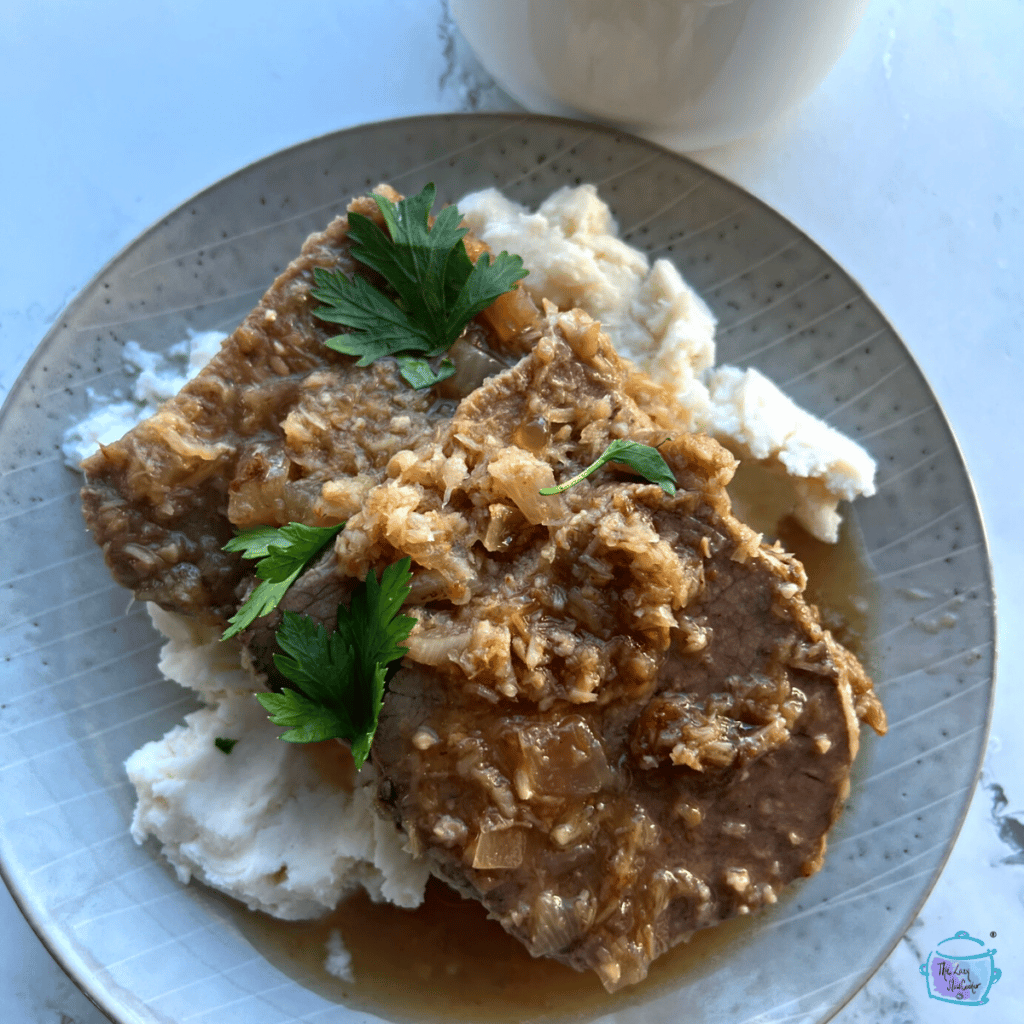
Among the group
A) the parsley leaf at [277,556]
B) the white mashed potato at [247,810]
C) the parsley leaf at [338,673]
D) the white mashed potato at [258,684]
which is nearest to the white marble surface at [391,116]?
the white mashed potato at [258,684]

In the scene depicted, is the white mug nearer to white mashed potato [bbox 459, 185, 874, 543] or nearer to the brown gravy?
white mashed potato [bbox 459, 185, 874, 543]

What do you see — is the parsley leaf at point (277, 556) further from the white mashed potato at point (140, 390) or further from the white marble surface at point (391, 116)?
the white marble surface at point (391, 116)

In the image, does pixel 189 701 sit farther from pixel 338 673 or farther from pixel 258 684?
pixel 338 673

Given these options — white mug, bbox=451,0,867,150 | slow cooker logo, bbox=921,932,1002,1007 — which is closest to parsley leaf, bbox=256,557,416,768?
white mug, bbox=451,0,867,150

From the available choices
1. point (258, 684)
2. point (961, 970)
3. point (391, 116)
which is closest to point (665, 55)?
point (391, 116)

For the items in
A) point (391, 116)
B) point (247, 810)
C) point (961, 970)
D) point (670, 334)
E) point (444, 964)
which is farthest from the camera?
point (391, 116)

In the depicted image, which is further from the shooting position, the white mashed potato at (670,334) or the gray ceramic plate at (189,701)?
the white mashed potato at (670,334)

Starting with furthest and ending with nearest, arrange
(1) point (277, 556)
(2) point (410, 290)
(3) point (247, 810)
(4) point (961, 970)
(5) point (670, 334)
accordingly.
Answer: (4) point (961, 970)
(5) point (670, 334)
(3) point (247, 810)
(2) point (410, 290)
(1) point (277, 556)
